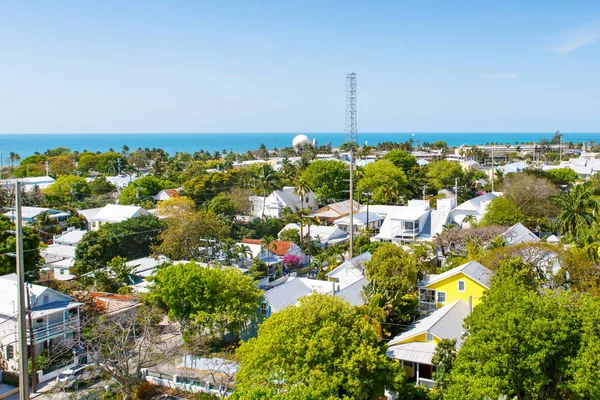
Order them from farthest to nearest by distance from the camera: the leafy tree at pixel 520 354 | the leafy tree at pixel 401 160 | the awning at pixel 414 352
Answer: the leafy tree at pixel 401 160 < the awning at pixel 414 352 < the leafy tree at pixel 520 354

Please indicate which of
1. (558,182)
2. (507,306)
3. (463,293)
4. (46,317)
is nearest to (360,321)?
(507,306)

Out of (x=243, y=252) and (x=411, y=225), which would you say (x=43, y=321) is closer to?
(x=243, y=252)

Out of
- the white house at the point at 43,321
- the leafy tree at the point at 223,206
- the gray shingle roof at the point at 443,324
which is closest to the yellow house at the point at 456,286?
the gray shingle roof at the point at 443,324

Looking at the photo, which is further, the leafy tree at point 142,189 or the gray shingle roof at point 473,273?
the leafy tree at point 142,189

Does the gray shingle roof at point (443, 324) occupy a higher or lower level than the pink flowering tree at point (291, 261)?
higher

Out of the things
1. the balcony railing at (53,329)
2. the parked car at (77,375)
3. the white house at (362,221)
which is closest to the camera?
the parked car at (77,375)

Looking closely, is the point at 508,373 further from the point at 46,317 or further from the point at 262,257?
the point at 262,257

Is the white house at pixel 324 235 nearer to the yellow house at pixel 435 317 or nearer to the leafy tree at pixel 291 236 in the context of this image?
the leafy tree at pixel 291 236
